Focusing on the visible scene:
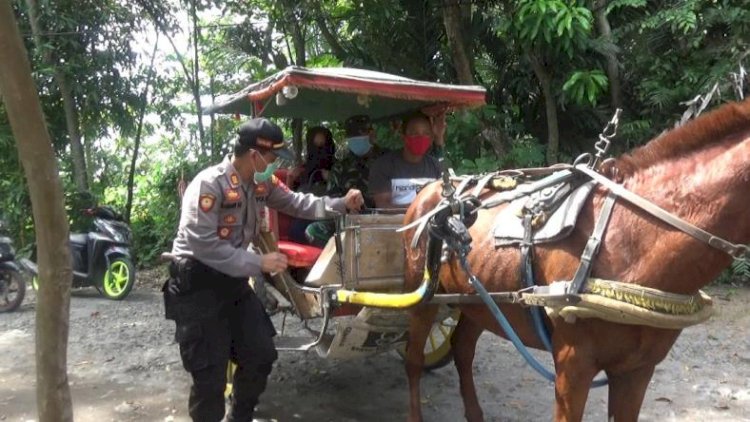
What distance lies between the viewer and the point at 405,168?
4.75 m

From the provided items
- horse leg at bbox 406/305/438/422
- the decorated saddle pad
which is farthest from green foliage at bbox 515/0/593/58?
the decorated saddle pad

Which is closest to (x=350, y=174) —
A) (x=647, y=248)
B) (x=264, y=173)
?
(x=264, y=173)

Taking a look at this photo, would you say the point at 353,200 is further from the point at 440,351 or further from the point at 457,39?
the point at 457,39

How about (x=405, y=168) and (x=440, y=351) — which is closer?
(x=405, y=168)

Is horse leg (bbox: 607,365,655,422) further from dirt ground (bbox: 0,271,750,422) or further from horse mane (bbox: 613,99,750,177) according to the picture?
dirt ground (bbox: 0,271,750,422)

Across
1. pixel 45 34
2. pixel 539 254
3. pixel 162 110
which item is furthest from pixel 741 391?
pixel 162 110

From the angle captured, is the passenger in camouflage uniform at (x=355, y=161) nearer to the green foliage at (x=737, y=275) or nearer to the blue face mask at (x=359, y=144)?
the blue face mask at (x=359, y=144)

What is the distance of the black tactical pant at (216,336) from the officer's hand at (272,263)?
290 mm

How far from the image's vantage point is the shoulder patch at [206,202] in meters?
3.25

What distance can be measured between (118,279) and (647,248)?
273 inches

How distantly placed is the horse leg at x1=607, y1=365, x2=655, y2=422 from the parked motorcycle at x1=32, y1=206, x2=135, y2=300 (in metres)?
6.41

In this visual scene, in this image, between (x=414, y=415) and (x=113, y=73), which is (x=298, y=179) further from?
(x=113, y=73)

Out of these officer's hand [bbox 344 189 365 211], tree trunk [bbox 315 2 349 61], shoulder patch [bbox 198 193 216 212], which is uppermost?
tree trunk [bbox 315 2 349 61]

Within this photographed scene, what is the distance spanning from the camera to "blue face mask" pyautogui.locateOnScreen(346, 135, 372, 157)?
5.11 m
